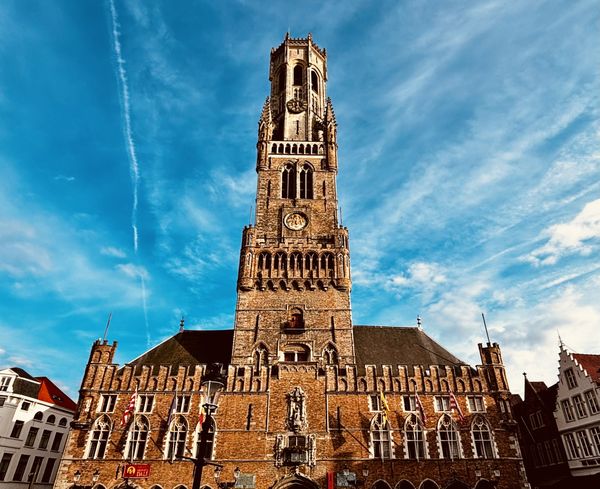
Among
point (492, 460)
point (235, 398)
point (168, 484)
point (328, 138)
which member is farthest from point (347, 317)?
point (328, 138)

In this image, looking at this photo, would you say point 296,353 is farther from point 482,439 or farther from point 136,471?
point 482,439

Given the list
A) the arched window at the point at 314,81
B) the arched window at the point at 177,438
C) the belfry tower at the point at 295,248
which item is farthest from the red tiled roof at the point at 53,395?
the arched window at the point at 314,81

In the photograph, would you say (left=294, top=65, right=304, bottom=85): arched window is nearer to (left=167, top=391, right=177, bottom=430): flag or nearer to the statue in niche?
the statue in niche

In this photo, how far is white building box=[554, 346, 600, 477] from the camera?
32500 millimetres

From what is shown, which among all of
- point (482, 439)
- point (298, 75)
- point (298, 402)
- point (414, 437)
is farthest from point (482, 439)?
point (298, 75)

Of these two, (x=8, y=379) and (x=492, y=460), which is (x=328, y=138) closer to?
(x=492, y=460)

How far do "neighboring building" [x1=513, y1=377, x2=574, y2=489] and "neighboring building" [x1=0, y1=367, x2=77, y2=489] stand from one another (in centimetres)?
4695

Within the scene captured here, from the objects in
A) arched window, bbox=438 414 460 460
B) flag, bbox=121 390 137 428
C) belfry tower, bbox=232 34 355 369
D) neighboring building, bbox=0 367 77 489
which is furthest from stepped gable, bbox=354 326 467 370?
neighboring building, bbox=0 367 77 489

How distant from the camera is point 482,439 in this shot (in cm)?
3122

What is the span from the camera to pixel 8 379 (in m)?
40.5

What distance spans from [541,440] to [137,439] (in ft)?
118

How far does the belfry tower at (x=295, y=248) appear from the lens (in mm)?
35281

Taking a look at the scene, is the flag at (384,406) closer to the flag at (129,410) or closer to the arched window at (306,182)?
the flag at (129,410)

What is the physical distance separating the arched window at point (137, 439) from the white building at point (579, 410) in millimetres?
34070
